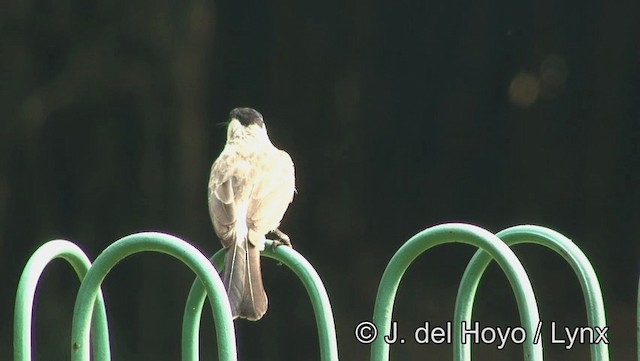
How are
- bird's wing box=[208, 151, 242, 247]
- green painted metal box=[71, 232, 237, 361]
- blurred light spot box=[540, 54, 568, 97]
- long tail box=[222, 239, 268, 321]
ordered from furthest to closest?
blurred light spot box=[540, 54, 568, 97] < bird's wing box=[208, 151, 242, 247] < long tail box=[222, 239, 268, 321] < green painted metal box=[71, 232, 237, 361]

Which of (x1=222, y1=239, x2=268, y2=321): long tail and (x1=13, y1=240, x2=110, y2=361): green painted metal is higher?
(x1=222, y1=239, x2=268, y2=321): long tail

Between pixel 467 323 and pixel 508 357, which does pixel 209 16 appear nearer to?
pixel 508 357

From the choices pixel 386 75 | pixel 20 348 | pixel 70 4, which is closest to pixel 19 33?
pixel 70 4

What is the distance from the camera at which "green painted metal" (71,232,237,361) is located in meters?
3.20

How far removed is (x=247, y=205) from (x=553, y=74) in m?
3.19

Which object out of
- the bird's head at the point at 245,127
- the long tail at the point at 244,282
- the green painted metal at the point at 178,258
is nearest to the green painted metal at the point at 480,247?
the green painted metal at the point at 178,258

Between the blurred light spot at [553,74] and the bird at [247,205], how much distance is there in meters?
2.26

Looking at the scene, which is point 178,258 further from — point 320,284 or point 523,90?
point 523,90

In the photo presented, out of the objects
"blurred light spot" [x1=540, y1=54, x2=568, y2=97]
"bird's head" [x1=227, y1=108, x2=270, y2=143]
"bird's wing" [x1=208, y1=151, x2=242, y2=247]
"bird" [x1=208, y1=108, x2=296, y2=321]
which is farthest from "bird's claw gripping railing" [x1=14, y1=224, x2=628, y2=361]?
"blurred light spot" [x1=540, y1=54, x2=568, y2=97]

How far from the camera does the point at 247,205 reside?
474cm

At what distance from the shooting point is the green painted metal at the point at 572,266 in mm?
3363

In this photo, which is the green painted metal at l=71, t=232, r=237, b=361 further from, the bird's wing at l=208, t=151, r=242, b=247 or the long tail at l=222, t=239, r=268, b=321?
the bird's wing at l=208, t=151, r=242, b=247

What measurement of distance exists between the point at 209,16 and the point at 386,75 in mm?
1162

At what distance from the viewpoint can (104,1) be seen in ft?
25.2
